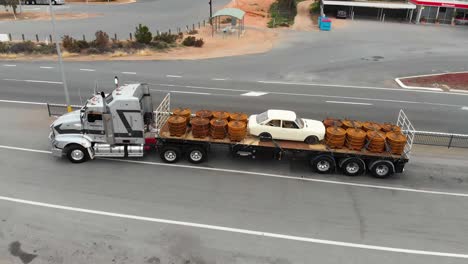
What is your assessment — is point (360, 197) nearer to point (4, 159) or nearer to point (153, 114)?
point (153, 114)

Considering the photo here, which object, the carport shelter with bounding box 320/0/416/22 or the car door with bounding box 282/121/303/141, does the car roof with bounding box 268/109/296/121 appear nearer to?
the car door with bounding box 282/121/303/141

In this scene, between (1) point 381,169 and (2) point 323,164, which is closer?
(1) point 381,169

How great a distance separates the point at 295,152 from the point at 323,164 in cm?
131

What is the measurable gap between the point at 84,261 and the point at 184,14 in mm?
56585

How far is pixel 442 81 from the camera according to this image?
29641 mm

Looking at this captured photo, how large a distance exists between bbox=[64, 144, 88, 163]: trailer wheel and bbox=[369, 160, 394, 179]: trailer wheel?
12215 mm

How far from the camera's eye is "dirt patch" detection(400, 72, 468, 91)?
2866 cm

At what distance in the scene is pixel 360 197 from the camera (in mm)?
13508

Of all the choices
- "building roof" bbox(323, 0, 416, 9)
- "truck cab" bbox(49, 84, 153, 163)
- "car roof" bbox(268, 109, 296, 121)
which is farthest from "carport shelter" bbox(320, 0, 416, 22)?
"truck cab" bbox(49, 84, 153, 163)

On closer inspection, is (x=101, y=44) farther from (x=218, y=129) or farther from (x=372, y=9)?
(x=372, y=9)

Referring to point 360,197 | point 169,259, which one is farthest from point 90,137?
point 360,197

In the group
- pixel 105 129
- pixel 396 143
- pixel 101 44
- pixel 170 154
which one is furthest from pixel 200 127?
pixel 101 44

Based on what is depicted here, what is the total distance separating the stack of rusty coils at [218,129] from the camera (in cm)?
1472

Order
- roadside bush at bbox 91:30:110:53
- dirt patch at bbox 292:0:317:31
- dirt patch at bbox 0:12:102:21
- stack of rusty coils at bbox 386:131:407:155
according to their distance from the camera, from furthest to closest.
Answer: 1. dirt patch at bbox 0:12:102:21
2. dirt patch at bbox 292:0:317:31
3. roadside bush at bbox 91:30:110:53
4. stack of rusty coils at bbox 386:131:407:155
